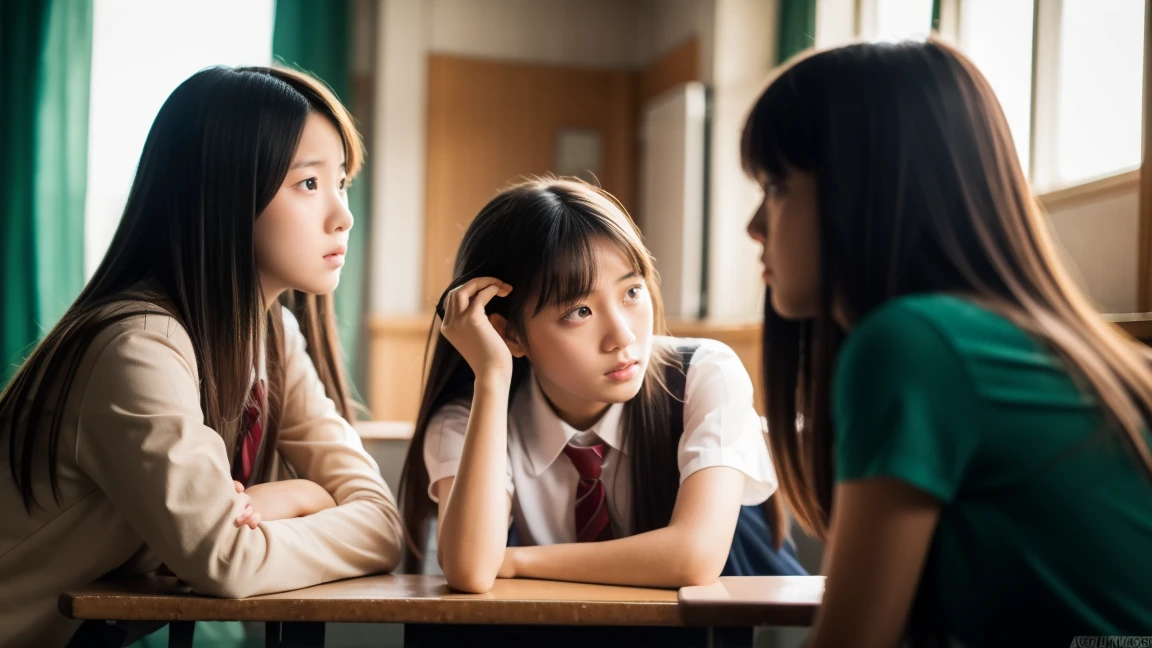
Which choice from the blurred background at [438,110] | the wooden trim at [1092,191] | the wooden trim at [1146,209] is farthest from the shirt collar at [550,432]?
the blurred background at [438,110]

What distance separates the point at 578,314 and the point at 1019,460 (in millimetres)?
754

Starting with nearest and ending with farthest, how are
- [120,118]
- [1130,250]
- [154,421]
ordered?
[154,421] → [1130,250] → [120,118]

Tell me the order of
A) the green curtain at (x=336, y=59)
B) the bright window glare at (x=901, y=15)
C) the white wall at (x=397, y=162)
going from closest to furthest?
the bright window glare at (x=901, y=15)
the green curtain at (x=336, y=59)
the white wall at (x=397, y=162)

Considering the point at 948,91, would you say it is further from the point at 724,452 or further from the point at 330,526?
the point at 330,526

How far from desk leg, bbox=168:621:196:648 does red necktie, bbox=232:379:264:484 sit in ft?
1.21

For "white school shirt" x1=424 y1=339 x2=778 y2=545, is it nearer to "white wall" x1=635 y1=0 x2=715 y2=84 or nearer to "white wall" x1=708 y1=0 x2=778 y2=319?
"white wall" x1=708 y1=0 x2=778 y2=319

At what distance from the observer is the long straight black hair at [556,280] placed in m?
1.43

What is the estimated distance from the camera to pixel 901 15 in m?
4.00

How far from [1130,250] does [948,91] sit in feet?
5.18

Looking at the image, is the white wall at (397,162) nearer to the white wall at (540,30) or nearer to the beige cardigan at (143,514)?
the white wall at (540,30)

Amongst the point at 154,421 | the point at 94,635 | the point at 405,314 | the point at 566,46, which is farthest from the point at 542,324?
the point at 566,46

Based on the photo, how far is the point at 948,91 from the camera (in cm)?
88

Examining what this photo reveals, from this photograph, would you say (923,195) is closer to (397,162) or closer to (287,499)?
(287,499)

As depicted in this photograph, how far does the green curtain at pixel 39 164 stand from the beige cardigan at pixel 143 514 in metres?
3.54
